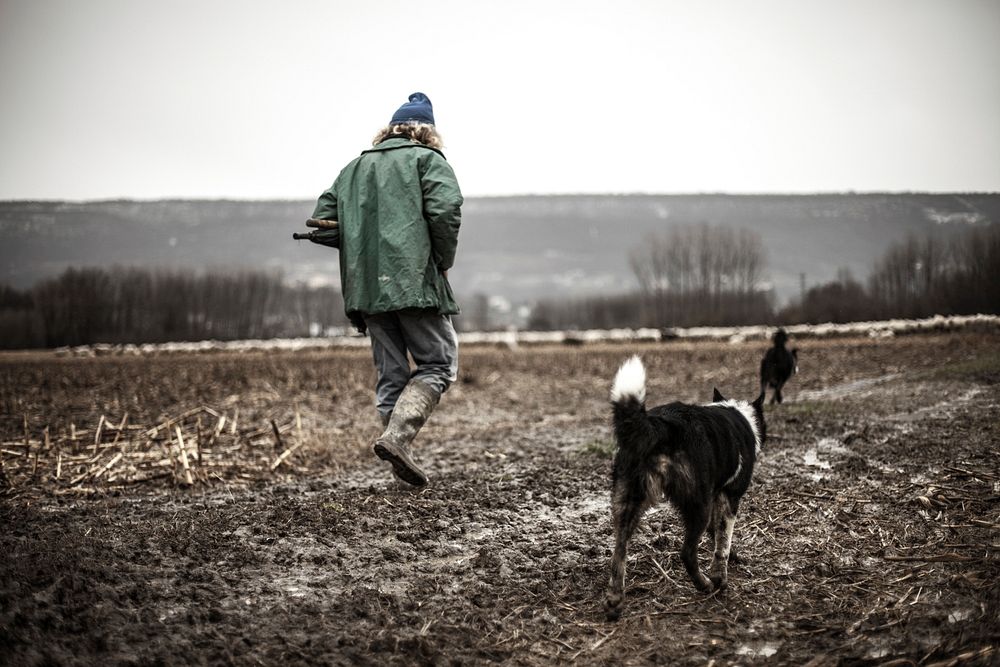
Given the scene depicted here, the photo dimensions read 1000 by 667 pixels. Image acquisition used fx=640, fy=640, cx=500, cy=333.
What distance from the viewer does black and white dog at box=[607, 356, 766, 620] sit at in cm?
347

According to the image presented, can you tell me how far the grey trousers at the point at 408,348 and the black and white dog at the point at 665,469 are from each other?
226 centimetres

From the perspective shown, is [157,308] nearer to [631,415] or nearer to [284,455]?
[284,455]

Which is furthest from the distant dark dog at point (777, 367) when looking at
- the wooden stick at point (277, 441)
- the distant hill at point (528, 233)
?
the distant hill at point (528, 233)

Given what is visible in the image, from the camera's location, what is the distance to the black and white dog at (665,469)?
3471 millimetres

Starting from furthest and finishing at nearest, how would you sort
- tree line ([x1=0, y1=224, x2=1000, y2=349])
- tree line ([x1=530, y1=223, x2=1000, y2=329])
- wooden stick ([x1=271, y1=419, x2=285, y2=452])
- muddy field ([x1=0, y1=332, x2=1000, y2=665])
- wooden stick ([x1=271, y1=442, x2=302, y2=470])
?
tree line ([x1=0, y1=224, x2=1000, y2=349])
tree line ([x1=530, y1=223, x2=1000, y2=329])
wooden stick ([x1=271, y1=419, x2=285, y2=452])
wooden stick ([x1=271, y1=442, x2=302, y2=470])
muddy field ([x1=0, y1=332, x2=1000, y2=665])

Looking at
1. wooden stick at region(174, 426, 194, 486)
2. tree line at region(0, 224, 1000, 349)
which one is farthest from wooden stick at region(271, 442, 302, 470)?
tree line at region(0, 224, 1000, 349)

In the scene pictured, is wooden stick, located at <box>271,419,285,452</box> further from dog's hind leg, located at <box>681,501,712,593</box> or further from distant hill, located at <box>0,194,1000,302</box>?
distant hill, located at <box>0,194,1000,302</box>

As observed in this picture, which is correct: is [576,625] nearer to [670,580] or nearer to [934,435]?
[670,580]

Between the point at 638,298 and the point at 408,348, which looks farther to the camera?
the point at 638,298

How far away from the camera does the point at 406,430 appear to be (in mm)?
5344

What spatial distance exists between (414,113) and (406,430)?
283 cm

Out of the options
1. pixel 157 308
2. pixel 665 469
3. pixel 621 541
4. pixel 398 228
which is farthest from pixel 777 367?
pixel 157 308

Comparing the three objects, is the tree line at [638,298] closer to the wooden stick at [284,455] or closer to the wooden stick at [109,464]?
the wooden stick at [284,455]

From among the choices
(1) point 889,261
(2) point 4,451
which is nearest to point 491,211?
(1) point 889,261
